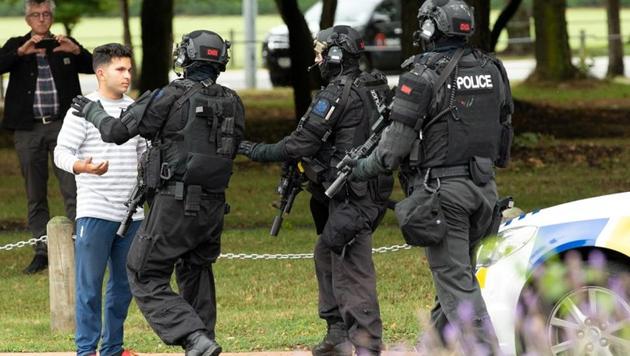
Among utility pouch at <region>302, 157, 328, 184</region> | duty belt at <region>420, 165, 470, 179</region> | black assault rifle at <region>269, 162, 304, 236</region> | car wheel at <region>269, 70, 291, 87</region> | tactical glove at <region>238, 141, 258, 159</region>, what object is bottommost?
car wheel at <region>269, 70, 291, 87</region>

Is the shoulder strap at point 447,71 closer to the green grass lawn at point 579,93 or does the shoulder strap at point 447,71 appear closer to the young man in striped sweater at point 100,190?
the young man in striped sweater at point 100,190

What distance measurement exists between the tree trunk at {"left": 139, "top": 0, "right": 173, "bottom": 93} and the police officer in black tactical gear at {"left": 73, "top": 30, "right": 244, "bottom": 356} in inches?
601

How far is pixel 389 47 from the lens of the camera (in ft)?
109

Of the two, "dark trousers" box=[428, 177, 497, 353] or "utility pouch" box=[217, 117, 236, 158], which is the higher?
"utility pouch" box=[217, 117, 236, 158]

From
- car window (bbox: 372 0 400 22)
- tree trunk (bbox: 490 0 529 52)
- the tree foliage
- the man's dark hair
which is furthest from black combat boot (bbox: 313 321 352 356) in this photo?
car window (bbox: 372 0 400 22)

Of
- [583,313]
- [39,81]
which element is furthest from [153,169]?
[39,81]

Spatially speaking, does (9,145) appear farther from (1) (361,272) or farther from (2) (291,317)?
(1) (361,272)

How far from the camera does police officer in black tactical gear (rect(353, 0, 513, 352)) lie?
7.07m

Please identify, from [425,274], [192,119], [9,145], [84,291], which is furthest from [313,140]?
[9,145]

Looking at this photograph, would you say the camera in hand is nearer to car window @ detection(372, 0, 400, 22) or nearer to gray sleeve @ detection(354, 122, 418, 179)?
gray sleeve @ detection(354, 122, 418, 179)

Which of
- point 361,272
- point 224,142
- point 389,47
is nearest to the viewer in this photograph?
point 224,142

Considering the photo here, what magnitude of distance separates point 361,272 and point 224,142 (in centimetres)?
111

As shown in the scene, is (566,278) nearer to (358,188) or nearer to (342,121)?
(358,188)

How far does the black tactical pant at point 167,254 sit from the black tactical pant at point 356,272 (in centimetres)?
66
